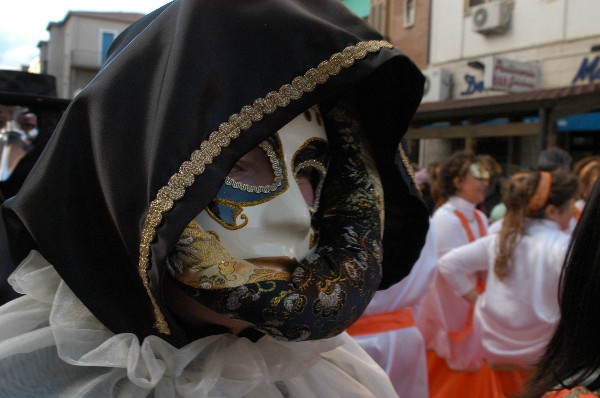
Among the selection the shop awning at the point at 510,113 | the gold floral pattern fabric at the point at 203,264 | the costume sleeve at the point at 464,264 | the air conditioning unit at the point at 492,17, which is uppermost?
the air conditioning unit at the point at 492,17

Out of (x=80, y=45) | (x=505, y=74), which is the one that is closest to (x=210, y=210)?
(x=505, y=74)

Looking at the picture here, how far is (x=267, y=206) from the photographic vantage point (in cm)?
106

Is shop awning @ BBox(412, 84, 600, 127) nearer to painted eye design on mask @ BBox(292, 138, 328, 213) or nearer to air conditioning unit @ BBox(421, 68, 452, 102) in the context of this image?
air conditioning unit @ BBox(421, 68, 452, 102)

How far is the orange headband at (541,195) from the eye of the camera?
334cm

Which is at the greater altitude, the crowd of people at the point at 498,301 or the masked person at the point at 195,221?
the masked person at the point at 195,221

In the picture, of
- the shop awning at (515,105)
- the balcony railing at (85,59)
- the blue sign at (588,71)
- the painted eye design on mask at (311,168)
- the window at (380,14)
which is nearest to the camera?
the painted eye design on mask at (311,168)

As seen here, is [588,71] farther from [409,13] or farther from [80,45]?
[80,45]

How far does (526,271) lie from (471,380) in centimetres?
75

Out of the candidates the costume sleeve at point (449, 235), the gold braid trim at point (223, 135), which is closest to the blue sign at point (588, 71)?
the costume sleeve at point (449, 235)

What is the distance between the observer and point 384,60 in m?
1.11

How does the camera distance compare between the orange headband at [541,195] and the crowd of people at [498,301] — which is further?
the orange headband at [541,195]

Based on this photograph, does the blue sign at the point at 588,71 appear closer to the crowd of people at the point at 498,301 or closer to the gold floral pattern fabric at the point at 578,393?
the crowd of people at the point at 498,301

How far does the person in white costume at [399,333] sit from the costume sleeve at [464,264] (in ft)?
1.02

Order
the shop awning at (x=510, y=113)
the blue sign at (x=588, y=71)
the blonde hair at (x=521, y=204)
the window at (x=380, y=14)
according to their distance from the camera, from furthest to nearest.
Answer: the window at (x=380, y=14), the blue sign at (x=588, y=71), the shop awning at (x=510, y=113), the blonde hair at (x=521, y=204)
